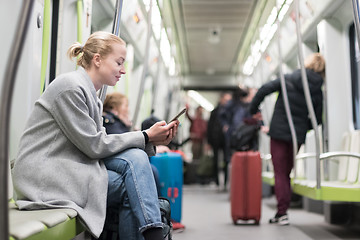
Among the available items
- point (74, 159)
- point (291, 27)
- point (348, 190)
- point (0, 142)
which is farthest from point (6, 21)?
point (291, 27)

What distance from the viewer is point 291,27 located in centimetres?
634

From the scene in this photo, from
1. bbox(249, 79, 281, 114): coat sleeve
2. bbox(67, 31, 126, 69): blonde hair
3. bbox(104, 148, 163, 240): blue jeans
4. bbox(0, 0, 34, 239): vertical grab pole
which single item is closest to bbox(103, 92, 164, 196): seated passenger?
bbox(249, 79, 281, 114): coat sleeve

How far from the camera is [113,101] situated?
179 inches

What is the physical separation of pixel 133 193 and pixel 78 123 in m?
0.40

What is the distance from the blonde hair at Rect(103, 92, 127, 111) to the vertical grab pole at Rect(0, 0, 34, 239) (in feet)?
10.1

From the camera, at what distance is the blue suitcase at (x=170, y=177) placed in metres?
4.63

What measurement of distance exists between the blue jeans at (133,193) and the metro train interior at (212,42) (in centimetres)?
23

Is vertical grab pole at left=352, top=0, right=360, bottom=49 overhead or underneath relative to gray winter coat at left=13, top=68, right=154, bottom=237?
overhead

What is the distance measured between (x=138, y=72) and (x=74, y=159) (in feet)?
17.1

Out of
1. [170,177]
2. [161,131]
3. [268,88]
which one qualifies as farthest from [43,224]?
[268,88]

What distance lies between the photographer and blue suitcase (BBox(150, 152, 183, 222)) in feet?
15.2

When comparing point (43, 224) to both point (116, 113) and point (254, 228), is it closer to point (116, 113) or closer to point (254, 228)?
point (116, 113)

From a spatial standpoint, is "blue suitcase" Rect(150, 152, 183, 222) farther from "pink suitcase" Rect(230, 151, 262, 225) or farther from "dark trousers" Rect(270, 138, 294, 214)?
"dark trousers" Rect(270, 138, 294, 214)

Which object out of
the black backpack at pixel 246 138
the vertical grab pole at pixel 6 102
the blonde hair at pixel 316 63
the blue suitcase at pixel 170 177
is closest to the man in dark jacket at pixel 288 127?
the blonde hair at pixel 316 63
